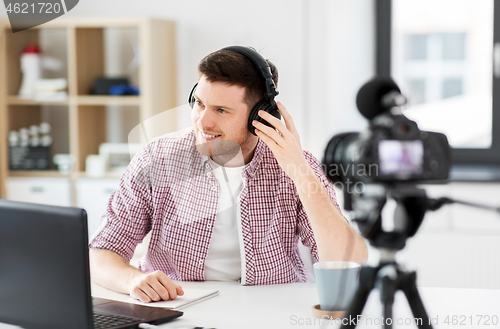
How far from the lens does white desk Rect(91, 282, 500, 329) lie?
3.44 feet

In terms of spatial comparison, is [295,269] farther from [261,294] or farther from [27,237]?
[27,237]

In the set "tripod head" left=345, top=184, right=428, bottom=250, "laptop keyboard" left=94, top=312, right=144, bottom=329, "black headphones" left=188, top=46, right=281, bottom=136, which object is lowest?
"laptop keyboard" left=94, top=312, right=144, bottom=329

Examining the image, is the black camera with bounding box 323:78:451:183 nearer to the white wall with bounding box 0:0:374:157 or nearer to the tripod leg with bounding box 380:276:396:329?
the tripod leg with bounding box 380:276:396:329

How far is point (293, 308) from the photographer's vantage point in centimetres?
114

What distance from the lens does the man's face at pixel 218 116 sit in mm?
1433

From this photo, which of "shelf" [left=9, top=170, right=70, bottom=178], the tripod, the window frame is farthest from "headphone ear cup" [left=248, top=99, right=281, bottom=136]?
"shelf" [left=9, top=170, right=70, bottom=178]

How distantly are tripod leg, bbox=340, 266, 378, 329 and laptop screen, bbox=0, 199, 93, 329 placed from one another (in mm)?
428

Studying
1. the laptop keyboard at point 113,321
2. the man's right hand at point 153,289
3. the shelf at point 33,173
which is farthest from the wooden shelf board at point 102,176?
the laptop keyboard at point 113,321

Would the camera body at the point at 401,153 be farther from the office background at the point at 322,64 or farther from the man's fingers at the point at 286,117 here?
the office background at the point at 322,64

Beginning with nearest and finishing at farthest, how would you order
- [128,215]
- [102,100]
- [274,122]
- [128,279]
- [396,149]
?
[396,149] → [128,279] → [274,122] → [128,215] → [102,100]

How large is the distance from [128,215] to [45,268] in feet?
1.82

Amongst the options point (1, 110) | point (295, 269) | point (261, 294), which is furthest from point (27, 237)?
point (1, 110)

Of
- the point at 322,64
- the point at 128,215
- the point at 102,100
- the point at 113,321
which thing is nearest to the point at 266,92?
the point at 128,215

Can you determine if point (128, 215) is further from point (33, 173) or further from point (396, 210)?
point (33, 173)
